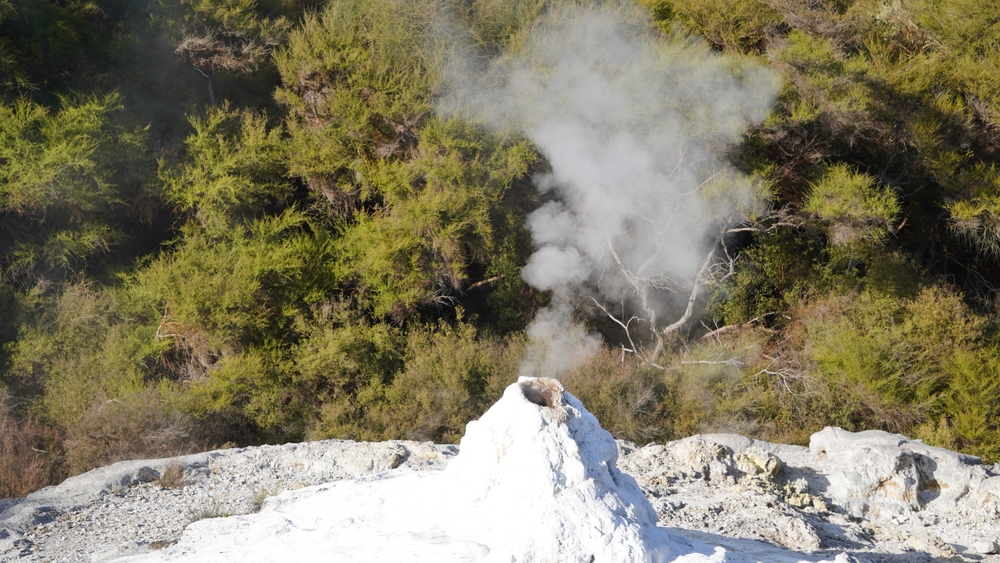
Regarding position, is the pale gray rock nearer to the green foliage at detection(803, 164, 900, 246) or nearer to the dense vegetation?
the dense vegetation

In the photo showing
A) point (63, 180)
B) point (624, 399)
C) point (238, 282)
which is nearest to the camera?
point (63, 180)

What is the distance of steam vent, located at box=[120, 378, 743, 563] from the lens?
4094mm

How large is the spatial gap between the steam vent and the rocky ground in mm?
1005

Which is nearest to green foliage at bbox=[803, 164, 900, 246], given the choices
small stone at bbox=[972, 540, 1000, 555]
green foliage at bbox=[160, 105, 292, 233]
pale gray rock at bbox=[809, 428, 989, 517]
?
pale gray rock at bbox=[809, 428, 989, 517]

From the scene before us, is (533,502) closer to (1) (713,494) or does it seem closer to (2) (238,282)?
(1) (713,494)

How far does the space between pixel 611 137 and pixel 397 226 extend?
3.00 m

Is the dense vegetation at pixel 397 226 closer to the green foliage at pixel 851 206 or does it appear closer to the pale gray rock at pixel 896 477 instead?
the green foliage at pixel 851 206

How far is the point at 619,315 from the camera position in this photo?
12695mm

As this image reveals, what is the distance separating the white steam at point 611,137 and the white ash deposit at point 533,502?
163 inches

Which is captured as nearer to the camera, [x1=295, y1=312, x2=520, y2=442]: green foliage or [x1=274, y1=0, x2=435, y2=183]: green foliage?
[x1=295, y1=312, x2=520, y2=442]: green foliage

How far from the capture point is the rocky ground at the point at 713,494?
5832 millimetres

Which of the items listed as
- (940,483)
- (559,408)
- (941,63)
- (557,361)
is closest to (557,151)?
(557,361)

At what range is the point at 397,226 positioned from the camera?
11.5 meters

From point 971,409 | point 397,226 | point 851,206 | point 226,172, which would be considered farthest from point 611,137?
point 971,409
